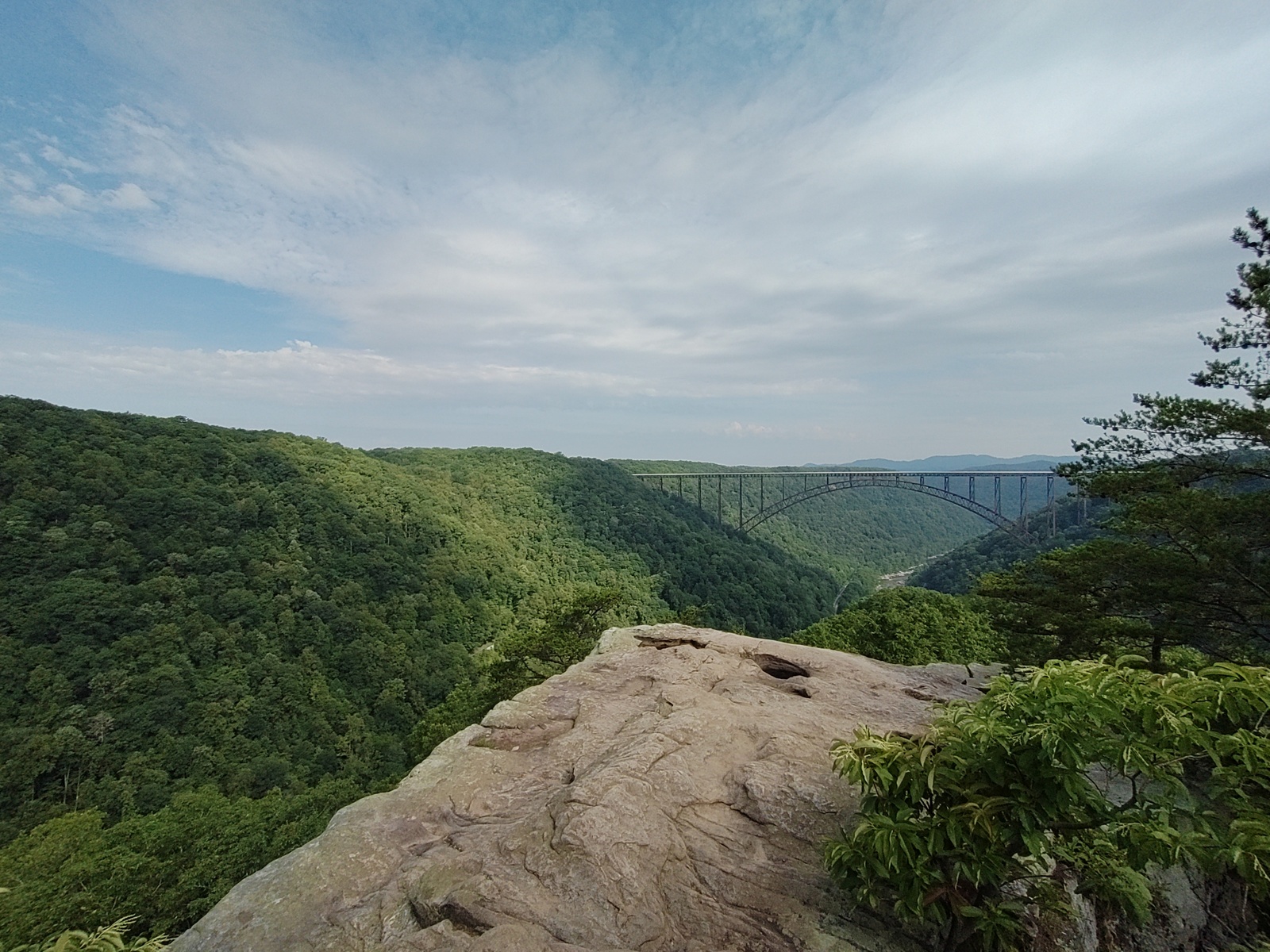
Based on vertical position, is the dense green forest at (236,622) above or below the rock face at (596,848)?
below

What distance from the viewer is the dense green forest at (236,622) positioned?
21578mm

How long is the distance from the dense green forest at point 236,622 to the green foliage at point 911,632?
7.13m

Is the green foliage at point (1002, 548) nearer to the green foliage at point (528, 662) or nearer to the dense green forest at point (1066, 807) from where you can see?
the green foliage at point (528, 662)

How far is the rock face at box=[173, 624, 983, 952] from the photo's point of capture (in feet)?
11.8

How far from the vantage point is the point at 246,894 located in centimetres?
438

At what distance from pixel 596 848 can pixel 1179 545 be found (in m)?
10.6

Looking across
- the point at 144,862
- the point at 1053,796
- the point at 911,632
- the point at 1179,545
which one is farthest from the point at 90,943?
the point at 911,632

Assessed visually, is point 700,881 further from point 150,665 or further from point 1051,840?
point 150,665

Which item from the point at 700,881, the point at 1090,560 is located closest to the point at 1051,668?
the point at 700,881

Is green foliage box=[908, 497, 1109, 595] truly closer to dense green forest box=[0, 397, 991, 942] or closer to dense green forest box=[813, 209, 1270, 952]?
dense green forest box=[0, 397, 991, 942]

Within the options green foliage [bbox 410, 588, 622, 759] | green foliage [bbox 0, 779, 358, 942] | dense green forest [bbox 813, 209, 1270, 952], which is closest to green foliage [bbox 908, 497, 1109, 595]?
green foliage [bbox 410, 588, 622, 759]

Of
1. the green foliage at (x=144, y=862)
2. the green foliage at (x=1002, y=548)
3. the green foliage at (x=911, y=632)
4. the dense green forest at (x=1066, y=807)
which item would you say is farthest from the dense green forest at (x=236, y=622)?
the dense green forest at (x=1066, y=807)

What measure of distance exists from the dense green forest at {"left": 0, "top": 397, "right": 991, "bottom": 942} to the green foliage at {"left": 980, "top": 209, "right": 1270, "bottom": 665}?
53.8ft

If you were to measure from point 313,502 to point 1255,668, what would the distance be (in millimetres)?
69603
